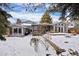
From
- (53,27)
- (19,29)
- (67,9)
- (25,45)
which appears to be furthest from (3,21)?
(67,9)

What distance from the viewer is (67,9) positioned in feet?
5.61

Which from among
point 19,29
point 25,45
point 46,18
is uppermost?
point 46,18

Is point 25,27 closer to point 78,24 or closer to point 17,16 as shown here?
point 17,16

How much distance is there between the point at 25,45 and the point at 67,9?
0.51 meters

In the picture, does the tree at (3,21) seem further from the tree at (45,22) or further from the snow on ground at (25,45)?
the tree at (45,22)

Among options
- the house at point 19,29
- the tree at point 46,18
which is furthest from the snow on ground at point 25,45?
the tree at point 46,18

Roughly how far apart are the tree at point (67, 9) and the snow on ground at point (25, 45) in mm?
193

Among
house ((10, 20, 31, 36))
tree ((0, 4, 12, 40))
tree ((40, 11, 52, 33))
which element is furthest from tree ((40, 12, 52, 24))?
tree ((0, 4, 12, 40))

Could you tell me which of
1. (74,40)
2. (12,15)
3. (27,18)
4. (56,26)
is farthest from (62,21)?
(12,15)

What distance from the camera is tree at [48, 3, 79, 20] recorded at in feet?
5.55

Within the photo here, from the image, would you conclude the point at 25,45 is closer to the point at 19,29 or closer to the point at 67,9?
the point at 19,29

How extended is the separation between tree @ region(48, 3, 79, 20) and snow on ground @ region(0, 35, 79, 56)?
19 centimetres

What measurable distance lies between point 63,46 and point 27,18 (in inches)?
16.3

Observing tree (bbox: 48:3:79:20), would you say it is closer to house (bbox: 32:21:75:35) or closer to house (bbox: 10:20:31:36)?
house (bbox: 32:21:75:35)
